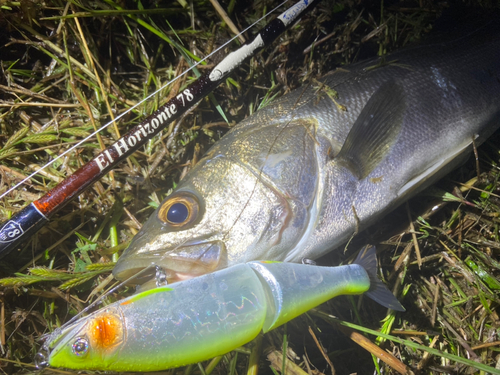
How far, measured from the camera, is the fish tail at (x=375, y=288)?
1728 mm

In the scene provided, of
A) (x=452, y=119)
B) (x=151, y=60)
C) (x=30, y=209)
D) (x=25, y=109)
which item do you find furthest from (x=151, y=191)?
(x=452, y=119)

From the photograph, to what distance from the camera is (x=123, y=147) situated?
5.97ft

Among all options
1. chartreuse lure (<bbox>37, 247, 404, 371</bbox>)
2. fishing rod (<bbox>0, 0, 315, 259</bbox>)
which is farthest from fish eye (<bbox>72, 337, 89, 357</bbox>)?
fishing rod (<bbox>0, 0, 315, 259</bbox>)

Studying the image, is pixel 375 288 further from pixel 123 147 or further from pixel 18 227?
pixel 18 227

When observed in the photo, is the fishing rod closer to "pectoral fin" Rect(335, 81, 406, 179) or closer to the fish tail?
"pectoral fin" Rect(335, 81, 406, 179)

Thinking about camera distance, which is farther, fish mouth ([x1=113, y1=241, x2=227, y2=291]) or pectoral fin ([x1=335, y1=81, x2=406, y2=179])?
pectoral fin ([x1=335, y1=81, x2=406, y2=179])

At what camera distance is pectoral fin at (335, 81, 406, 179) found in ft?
5.52

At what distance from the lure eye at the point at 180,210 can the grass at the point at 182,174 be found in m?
0.67

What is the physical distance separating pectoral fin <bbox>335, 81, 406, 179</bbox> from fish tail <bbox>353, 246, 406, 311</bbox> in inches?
19.6

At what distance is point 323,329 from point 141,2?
2.69 meters

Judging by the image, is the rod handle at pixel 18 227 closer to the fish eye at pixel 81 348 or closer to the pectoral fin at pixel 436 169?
the fish eye at pixel 81 348

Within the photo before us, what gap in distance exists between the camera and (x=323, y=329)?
2090 mm

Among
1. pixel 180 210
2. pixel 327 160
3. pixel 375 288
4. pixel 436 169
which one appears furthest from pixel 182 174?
pixel 436 169

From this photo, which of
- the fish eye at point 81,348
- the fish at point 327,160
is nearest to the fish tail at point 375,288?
the fish at point 327,160
